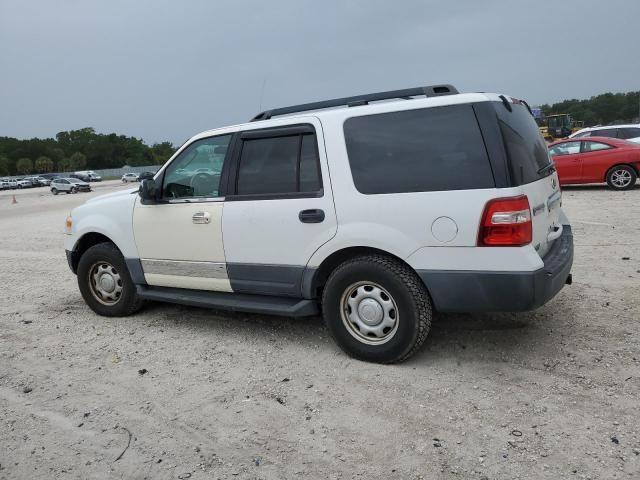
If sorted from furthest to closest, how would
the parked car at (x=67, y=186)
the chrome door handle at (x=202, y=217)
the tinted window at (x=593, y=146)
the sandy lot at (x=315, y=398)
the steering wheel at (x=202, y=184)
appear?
the parked car at (x=67, y=186) → the tinted window at (x=593, y=146) → the steering wheel at (x=202, y=184) → the chrome door handle at (x=202, y=217) → the sandy lot at (x=315, y=398)

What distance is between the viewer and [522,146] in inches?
147

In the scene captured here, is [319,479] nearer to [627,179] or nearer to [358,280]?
[358,280]

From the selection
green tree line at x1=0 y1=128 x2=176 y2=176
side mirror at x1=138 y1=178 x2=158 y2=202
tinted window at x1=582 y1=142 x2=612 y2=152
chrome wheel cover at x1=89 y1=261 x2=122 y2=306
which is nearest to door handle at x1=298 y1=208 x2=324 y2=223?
side mirror at x1=138 y1=178 x2=158 y2=202

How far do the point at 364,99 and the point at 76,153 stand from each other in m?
136

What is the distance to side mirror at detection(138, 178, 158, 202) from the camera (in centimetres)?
482

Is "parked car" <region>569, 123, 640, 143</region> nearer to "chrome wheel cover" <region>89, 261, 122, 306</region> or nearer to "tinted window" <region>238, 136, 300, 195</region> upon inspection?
"tinted window" <region>238, 136, 300, 195</region>

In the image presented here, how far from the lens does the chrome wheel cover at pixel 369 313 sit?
3.83 metres

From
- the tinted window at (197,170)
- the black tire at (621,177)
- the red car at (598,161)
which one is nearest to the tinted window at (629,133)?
the black tire at (621,177)

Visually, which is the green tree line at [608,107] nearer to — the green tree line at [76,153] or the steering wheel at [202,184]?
the green tree line at [76,153]

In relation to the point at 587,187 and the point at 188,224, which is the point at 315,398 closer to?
the point at 188,224

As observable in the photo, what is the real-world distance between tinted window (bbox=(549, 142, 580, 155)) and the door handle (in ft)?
38.4

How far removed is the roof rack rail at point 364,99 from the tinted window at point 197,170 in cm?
44

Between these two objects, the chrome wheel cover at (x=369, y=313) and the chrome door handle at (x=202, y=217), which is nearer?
the chrome wheel cover at (x=369, y=313)

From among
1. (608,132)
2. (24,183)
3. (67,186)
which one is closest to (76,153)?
(24,183)
